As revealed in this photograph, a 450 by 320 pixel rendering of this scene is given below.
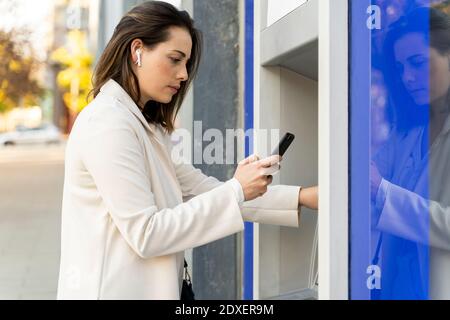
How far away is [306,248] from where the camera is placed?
2.50m

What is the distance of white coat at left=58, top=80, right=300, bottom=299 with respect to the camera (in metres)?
1.68

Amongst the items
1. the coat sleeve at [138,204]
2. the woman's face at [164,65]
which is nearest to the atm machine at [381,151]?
the coat sleeve at [138,204]

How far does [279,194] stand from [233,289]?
5.23 feet

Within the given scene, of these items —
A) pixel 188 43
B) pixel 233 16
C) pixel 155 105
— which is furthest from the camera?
pixel 233 16

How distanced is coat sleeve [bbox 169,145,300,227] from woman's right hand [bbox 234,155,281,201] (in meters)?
0.38

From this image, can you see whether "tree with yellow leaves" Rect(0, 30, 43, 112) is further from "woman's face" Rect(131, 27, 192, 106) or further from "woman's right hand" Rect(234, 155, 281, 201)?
"woman's right hand" Rect(234, 155, 281, 201)

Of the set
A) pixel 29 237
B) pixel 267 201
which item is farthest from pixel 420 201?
pixel 29 237

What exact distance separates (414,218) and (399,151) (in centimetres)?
16

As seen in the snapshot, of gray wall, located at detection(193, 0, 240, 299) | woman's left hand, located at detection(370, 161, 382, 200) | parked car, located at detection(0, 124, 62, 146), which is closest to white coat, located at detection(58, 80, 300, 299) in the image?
woman's left hand, located at detection(370, 161, 382, 200)

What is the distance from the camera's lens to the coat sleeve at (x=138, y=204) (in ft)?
5.48

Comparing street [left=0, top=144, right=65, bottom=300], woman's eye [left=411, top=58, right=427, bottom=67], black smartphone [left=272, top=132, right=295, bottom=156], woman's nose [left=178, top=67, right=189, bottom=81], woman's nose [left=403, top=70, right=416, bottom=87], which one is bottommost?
street [left=0, top=144, right=65, bottom=300]

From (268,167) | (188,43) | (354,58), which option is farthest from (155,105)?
(354,58)

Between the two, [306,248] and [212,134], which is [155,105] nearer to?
[306,248]

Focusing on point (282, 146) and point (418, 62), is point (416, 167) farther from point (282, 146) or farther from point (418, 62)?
point (282, 146)
